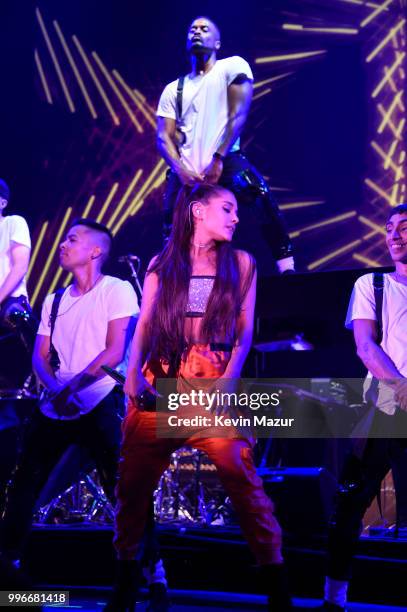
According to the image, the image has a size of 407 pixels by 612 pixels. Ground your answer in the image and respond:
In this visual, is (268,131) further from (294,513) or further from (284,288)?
(294,513)

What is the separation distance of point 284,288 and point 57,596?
2303mm

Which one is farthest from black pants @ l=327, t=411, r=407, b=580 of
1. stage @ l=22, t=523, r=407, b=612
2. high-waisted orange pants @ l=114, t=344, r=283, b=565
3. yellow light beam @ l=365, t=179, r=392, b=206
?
yellow light beam @ l=365, t=179, r=392, b=206

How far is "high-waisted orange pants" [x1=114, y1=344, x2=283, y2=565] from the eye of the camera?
3.18 m

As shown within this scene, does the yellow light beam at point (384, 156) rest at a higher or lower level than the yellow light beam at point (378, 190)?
higher

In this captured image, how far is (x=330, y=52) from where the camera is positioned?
8078mm

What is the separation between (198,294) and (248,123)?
501 centimetres

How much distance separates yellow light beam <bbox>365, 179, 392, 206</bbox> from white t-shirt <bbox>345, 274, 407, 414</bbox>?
3.73m

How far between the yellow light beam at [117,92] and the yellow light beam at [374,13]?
240 cm

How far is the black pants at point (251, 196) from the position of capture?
559 centimetres

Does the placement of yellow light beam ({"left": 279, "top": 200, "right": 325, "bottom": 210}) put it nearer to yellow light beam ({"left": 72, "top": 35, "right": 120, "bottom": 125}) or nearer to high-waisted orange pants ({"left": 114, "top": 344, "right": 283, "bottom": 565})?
yellow light beam ({"left": 72, "top": 35, "right": 120, "bottom": 125})

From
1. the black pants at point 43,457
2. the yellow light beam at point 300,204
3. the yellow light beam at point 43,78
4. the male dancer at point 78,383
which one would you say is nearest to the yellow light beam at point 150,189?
the yellow light beam at point 300,204

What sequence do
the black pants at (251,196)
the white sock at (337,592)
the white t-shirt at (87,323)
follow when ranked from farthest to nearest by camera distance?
the black pants at (251,196) → the white t-shirt at (87,323) → the white sock at (337,592)

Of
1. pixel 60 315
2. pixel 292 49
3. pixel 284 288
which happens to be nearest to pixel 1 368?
pixel 60 315

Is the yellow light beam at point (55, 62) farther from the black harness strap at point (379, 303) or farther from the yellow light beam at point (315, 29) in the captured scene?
the black harness strap at point (379, 303)
